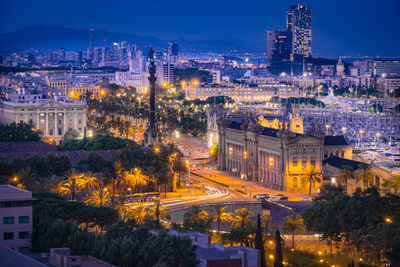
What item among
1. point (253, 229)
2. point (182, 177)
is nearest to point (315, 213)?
point (253, 229)

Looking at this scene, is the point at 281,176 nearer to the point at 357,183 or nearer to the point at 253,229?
the point at 357,183

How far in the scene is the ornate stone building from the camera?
73.1 metres

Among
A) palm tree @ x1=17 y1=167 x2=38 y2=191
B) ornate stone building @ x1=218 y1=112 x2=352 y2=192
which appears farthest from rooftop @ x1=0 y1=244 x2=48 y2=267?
ornate stone building @ x1=218 y1=112 x2=352 y2=192

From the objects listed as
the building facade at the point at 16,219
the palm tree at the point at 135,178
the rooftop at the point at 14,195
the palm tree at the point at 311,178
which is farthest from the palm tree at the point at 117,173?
the building facade at the point at 16,219

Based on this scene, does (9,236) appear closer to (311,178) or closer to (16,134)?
(311,178)

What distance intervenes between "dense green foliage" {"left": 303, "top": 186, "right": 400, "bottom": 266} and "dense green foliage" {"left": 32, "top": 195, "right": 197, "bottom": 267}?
12493 mm

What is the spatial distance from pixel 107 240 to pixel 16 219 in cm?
668

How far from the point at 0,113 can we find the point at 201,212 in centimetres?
8131

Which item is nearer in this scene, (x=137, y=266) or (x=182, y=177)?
(x=137, y=266)

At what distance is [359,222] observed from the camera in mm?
50250

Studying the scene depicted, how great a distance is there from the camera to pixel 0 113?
129125 millimetres

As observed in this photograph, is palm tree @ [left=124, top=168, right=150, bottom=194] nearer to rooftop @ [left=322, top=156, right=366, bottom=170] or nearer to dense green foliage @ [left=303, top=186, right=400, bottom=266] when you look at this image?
rooftop @ [left=322, top=156, right=366, bottom=170]

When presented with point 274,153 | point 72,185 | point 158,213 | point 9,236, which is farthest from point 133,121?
point 9,236

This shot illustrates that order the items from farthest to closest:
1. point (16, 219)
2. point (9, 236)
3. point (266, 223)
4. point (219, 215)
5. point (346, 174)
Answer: point (346, 174)
point (219, 215)
point (266, 223)
point (16, 219)
point (9, 236)
